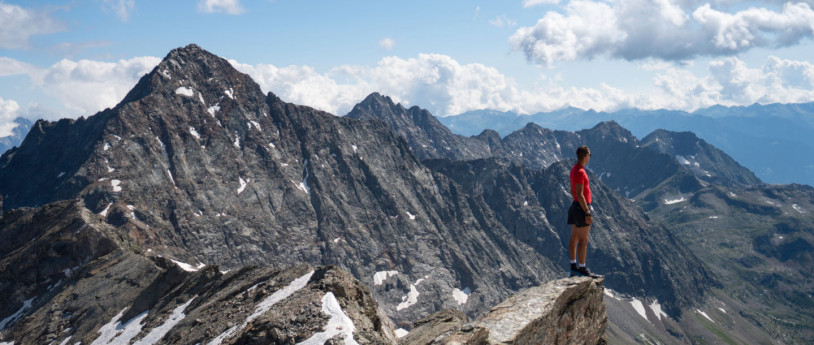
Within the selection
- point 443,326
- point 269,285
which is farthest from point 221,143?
point 443,326

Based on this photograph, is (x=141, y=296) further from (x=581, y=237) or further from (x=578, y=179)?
(x=578, y=179)

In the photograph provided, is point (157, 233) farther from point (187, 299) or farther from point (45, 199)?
point (187, 299)

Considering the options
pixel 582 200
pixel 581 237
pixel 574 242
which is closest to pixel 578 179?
pixel 582 200

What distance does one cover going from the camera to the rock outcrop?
60.2 feet

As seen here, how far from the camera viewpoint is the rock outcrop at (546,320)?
18344 millimetres

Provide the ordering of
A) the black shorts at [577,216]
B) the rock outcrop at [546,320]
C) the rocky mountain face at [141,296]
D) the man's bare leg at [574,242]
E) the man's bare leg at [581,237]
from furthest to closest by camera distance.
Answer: the rocky mountain face at [141,296] < the man's bare leg at [574,242] < the man's bare leg at [581,237] < the black shorts at [577,216] < the rock outcrop at [546,320]

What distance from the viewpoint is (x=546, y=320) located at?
1948 cm

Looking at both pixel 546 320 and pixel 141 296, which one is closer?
pixel 546 320

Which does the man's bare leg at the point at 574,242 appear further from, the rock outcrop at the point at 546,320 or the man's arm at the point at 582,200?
the rock outcrop at the point at 546,320

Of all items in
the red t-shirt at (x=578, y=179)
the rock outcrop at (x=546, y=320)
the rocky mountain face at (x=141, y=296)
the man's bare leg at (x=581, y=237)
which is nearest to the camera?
the rock outcrop at (x=546, y=320)

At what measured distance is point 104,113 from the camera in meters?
194

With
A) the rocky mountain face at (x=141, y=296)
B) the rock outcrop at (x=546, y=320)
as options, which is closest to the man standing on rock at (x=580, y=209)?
the rock outcrop at (x=546, y=320)

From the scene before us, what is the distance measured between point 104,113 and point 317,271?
19027cm

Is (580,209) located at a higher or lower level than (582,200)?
lower
